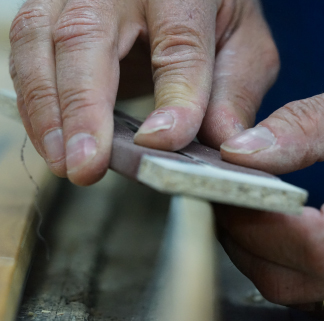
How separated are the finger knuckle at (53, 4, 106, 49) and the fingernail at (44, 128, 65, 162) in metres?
0.16

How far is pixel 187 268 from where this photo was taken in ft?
2.84

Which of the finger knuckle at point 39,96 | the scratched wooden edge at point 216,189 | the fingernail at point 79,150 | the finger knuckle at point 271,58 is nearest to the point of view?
the scratched wooden edge at point 216,189

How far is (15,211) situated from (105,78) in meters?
0.40

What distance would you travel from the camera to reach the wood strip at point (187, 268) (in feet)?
2.41

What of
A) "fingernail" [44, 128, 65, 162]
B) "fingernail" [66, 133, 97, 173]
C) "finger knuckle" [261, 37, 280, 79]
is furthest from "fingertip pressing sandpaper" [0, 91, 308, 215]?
"finger knuckle" [261, 37, 280, 79]

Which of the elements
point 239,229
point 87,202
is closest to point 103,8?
point 239,229

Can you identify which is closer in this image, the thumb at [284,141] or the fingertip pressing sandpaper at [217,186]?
the fingertip pressing sandpaper at [217,186]

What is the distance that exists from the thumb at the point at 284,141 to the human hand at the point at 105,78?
0.29ft

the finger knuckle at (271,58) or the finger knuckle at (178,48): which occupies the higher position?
the finger knuckle at (178,48)

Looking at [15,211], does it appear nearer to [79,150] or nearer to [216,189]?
[79,150]

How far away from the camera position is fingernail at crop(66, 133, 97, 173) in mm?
553

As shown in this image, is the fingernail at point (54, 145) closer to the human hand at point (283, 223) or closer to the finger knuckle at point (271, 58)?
the human hand at point (283, 223)

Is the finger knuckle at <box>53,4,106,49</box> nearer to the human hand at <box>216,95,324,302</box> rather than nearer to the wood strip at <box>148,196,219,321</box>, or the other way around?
the human hand at <box>216,95,324,302</box>

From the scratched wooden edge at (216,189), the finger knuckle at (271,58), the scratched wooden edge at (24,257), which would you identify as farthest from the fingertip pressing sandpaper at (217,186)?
the finger knuckle at (271,58)
